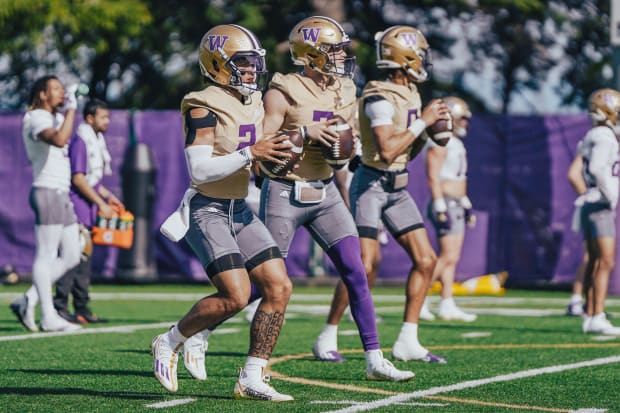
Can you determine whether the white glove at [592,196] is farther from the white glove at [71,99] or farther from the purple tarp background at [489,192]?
the purple tarp background at [489,192]

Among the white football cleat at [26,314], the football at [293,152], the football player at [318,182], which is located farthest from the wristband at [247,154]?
the white football cleat at [26,314]

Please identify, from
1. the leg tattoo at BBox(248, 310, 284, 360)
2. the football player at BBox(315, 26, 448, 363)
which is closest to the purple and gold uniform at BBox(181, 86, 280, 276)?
the leg tattoo at BBox(248, 310, 284, 360)

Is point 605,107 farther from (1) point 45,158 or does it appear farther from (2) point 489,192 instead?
(2) point 489,192

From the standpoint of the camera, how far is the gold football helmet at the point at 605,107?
1055 cm

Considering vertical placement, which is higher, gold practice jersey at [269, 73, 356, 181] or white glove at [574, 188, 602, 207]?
gold practice jersey at [269, 73, 356, 181]

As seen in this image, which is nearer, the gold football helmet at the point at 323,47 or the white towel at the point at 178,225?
the white towel at the point at 178,225

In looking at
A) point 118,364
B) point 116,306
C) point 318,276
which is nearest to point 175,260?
point 318,276

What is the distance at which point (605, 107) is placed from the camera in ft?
34.6

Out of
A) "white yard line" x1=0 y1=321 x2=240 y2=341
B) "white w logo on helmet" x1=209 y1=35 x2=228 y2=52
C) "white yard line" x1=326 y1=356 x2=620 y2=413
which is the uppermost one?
"white w logo on helmet" x1=209 y1=35 x2=228 y2=52

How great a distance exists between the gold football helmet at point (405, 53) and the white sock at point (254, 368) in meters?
2.78

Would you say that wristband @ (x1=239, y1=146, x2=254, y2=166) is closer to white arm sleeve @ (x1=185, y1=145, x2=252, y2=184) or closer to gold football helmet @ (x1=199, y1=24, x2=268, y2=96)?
white arm sleeve @ (x1=185, y1=145, x2=252, y2=184)

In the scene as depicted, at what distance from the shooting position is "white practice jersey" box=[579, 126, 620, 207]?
10.5 meters

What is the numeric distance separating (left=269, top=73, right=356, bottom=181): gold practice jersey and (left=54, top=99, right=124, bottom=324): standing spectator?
369cm

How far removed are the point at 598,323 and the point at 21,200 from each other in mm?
9735
